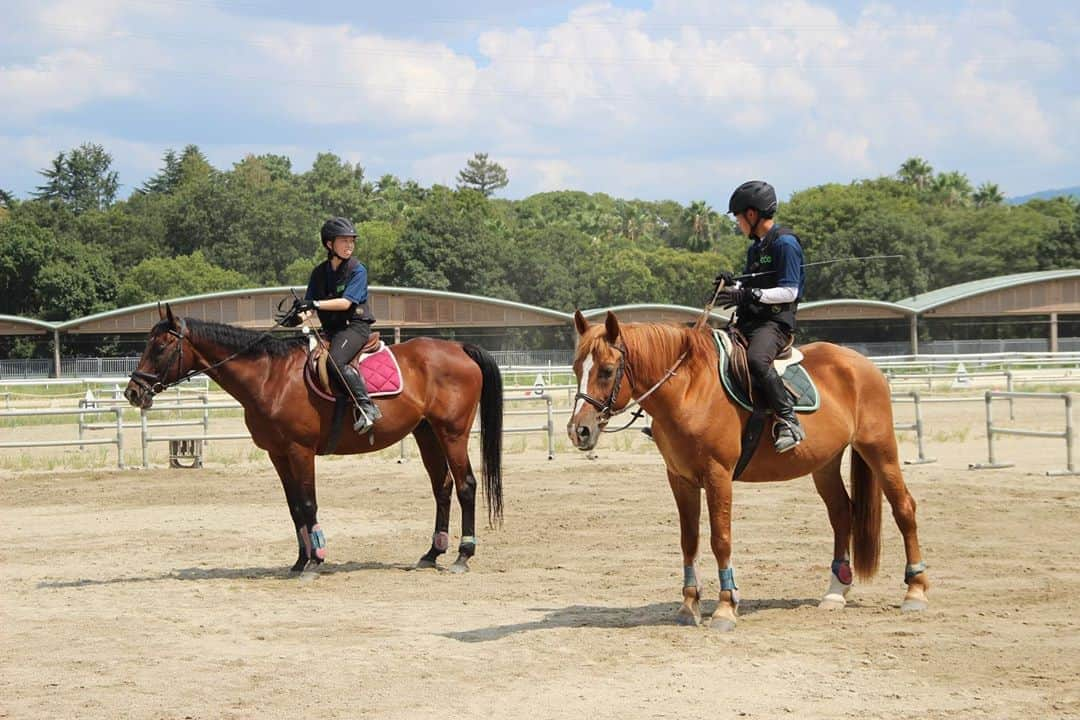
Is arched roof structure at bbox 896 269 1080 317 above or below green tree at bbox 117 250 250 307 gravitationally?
below

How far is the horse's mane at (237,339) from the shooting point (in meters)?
11.0

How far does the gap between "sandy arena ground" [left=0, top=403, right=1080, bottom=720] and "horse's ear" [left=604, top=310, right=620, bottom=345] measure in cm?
→ 187

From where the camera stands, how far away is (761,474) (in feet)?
28.0

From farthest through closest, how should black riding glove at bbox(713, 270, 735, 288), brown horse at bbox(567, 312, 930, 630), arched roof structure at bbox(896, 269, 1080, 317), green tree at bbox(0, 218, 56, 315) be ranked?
green tree at bbox(0, 218, 56, 315)
arched roof structure at bbox(896, 269, 1080, 317)
black riding glove at bbox(713, 270, 735, 288)
brown horse at bbox(567, 312, 930, 630)

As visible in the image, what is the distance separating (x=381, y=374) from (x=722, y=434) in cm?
392

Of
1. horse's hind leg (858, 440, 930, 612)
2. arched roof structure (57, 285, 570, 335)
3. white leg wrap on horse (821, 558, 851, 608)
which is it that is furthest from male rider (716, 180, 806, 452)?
arched roof structure (57, 285, 570, 335)

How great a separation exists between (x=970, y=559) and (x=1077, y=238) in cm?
6966

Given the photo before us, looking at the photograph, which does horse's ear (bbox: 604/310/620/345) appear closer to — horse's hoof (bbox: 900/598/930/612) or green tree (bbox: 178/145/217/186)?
horse's hoof (bbox: 900/598/930/612)

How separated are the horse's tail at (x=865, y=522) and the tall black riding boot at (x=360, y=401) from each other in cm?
406

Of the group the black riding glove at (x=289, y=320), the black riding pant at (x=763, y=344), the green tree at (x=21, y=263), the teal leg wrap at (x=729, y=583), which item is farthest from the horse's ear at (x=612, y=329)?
the green tree at (x=21, y=263)

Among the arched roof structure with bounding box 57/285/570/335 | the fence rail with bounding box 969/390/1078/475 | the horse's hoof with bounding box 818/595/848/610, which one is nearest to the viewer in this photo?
the horse's hoof with bounding box 818/595/848/610

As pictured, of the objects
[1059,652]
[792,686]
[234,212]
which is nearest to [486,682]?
[792,686]

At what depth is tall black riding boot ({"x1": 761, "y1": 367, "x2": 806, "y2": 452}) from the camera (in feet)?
26.8

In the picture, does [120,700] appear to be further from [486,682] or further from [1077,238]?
[1077,238]
